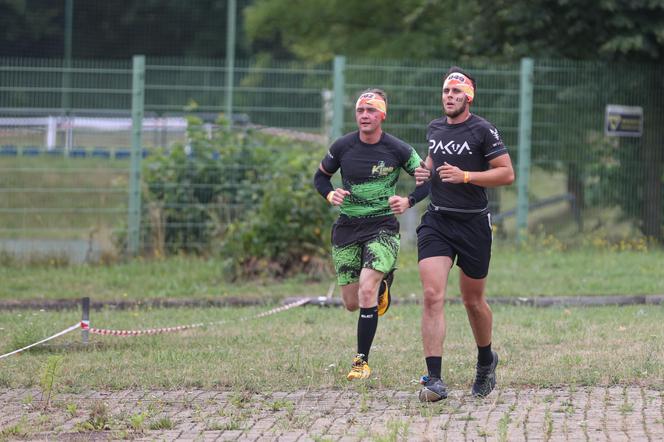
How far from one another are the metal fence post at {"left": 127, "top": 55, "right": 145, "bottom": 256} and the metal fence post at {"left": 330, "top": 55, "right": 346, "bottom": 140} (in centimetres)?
271

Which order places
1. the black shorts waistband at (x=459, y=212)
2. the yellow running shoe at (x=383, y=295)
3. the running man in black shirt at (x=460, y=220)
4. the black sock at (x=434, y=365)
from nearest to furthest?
the black sock at (x=434, y=365)
the running man in black shirt at (x=460, y=220)
the black shorts waistband at (x=459, y=212)
the yellow running shoe at (x=383, y=295)

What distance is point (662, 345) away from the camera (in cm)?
991

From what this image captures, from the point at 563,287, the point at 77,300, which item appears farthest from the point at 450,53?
the point at 77,300

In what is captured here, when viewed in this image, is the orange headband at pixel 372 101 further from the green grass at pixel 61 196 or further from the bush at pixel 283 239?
the green grass at pixel 61 196

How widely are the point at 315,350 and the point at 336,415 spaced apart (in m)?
2.63

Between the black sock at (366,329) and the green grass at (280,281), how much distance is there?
191 inches

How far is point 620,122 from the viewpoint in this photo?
18312mm

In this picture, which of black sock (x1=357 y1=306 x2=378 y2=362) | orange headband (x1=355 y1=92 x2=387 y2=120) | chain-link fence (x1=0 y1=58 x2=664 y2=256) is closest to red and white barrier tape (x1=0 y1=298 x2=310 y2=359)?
Answer: black sock (x1=357 y1=306 x2=378 y2=362)

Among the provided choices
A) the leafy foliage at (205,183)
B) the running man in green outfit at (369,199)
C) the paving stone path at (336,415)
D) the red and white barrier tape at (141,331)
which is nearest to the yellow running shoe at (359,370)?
the paving stone path at (336,415)

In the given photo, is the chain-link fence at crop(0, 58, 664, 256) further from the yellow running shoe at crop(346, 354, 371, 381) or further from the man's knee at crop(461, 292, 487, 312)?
the man's knee at crop(461, 292, 487, 312)

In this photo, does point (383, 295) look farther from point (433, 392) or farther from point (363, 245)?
point (433, 392)

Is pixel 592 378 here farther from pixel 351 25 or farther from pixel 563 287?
pixel 351 25

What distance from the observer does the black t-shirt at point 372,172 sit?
370 inches

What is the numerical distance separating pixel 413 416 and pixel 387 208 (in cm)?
240
